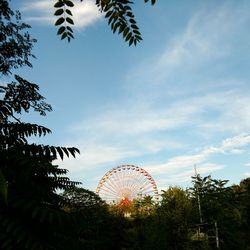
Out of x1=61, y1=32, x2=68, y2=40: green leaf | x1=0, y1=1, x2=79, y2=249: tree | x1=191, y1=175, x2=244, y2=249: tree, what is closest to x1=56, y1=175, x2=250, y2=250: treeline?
x1=191, y1=175, x2=244, y2=249: tree

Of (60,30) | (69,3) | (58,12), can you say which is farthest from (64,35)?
(69,3)

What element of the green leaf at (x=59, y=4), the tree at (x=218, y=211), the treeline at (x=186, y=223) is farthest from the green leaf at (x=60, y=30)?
the tree at (x=218, y=211)

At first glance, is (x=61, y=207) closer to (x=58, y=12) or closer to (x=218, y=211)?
(x=58, y=12)

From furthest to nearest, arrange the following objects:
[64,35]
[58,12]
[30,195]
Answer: [30,195]
[64,35]
[58,12]

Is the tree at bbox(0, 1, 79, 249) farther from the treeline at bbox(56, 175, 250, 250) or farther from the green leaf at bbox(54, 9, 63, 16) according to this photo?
the treeline at bbox(56, 175, 250, 250)

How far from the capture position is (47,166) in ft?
16.4

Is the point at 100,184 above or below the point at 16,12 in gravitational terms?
above

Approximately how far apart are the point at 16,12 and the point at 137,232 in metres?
31.5

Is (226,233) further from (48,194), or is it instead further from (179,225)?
(48,194)

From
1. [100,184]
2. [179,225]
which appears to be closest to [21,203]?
[179,225]

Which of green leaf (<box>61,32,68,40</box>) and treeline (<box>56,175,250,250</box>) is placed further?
treeline (<box>56,175,250,250</box>)

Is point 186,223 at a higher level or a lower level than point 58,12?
higher

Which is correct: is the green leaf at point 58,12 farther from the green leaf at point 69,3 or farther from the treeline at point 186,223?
the treeline at point 186,223

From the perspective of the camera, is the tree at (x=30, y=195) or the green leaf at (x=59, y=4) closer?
the green leaf at (x=59, y=4)
